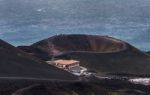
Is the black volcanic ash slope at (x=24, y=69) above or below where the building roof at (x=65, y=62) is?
above

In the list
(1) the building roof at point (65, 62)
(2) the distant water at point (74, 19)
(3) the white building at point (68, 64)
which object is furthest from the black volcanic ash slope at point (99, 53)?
(2) the distant water at point (74, 19)

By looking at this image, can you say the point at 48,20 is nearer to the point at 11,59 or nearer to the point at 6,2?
the point at 6,2

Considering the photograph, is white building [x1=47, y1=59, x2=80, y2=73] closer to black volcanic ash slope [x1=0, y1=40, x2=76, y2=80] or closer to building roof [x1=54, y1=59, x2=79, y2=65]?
building roof [x1=54, y1=59, x2=79, y2=65]

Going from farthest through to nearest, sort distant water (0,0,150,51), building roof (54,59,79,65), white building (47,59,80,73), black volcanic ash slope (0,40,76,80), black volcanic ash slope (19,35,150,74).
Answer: distant water (0,0,150,51), black volcanic ash slope (19,35,150,74), building roof (54,59,79,65), white building (47,59,80,73), black volcanic ash slope (0,40,76,80)

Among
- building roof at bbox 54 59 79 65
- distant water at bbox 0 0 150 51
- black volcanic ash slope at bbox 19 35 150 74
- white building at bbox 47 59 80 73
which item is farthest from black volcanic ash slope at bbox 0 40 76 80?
distant water at bbox 0 0 150 51

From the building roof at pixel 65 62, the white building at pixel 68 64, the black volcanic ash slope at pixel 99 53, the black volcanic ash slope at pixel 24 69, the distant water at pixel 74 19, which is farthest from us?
the distant water at pixel 74 19

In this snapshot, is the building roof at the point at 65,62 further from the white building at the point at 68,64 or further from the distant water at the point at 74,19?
the distant water at the point at 74,19
